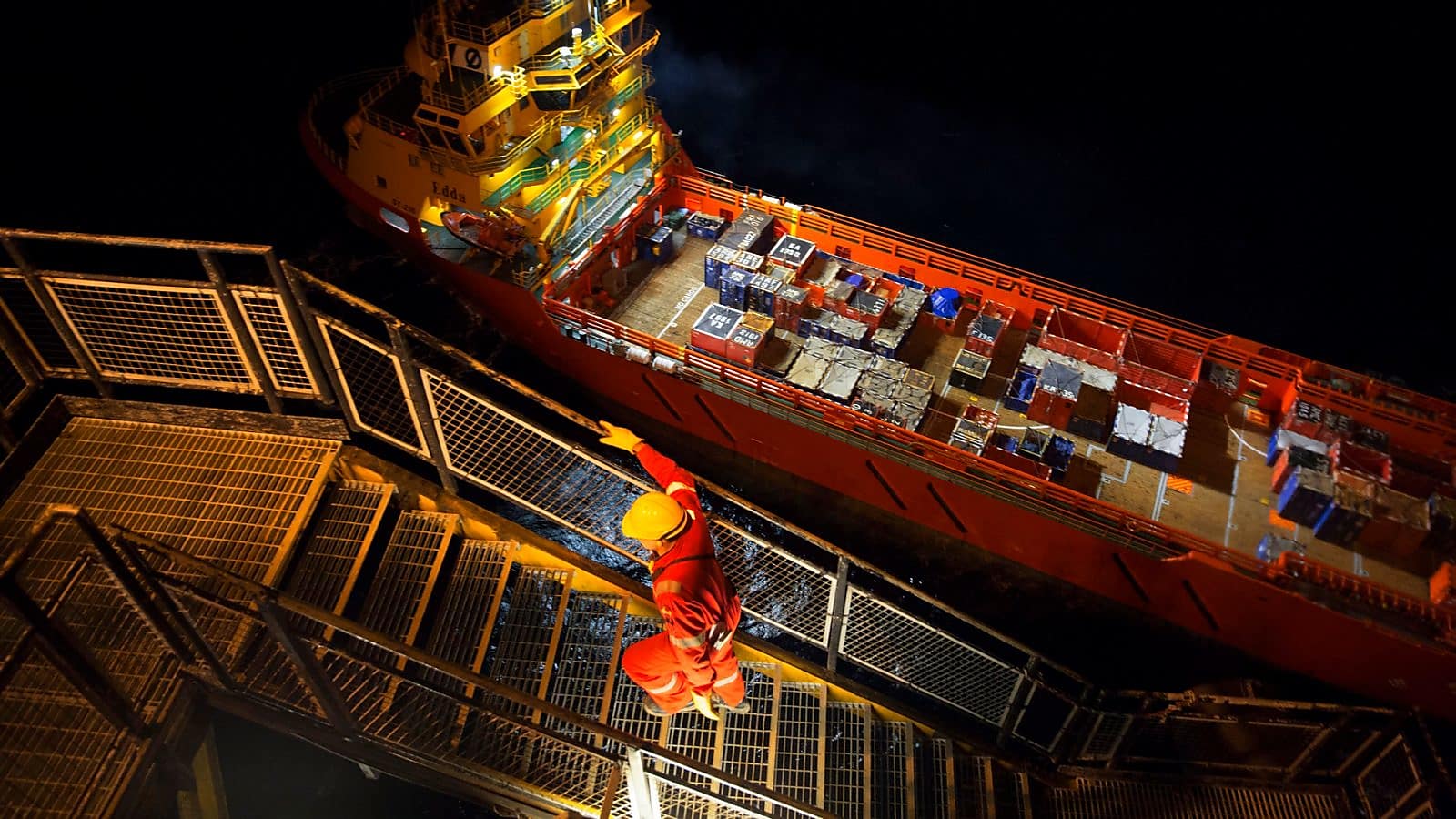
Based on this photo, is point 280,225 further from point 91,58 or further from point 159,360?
point 159,360

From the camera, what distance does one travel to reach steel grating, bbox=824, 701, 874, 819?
7.59m

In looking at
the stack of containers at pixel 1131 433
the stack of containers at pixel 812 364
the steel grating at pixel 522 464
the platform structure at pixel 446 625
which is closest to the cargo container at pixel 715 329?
the stack of containers at pixel 812 364

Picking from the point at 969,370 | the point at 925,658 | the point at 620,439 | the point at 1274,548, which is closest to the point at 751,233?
the point at 969,370

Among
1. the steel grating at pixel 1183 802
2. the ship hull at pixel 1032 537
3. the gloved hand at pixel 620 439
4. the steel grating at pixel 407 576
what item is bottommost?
the ship hull at pixel 1032 537

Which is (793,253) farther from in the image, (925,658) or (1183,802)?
(1183,802)

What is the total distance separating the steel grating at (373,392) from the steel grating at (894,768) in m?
5.11

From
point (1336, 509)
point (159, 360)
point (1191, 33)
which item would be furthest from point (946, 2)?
point (159, 360)

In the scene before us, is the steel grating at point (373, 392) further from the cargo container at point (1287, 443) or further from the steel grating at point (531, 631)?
the cargo container at point (1287, 443)

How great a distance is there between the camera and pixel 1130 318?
16297 mm

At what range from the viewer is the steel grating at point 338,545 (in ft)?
23.7

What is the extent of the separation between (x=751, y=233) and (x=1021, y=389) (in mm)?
6537

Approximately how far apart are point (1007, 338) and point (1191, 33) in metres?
16.0

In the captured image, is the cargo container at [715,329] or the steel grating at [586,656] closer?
the steel grating at [586,656]

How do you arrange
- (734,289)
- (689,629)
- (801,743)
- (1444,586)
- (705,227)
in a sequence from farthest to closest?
(705,227) < (734,289) < (1444,586) < (801,743) < (689,629)
